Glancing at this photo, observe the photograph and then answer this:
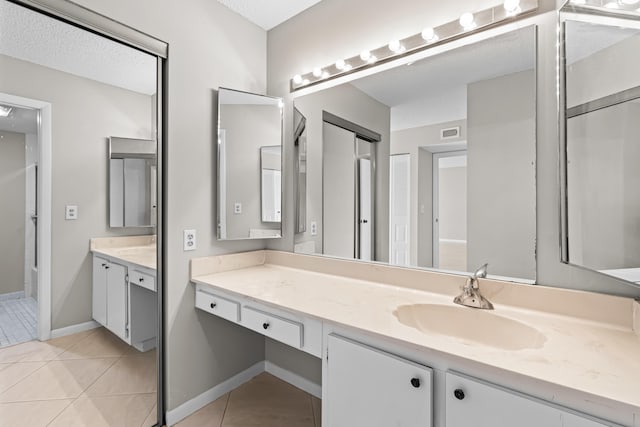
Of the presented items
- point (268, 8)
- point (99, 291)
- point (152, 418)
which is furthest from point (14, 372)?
point (268, 8)

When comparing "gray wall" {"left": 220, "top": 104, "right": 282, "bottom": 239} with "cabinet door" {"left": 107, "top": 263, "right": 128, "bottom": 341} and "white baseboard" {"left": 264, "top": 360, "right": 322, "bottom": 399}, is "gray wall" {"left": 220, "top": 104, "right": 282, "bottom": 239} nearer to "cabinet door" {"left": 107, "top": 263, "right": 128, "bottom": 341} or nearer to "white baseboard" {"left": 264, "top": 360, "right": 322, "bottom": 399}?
"cabinet door" {"left": 107, "top": 263, "right": 128, "bottom": 341}

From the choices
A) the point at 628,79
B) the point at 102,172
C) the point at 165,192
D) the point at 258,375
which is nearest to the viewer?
the point at 628,79

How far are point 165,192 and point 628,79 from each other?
1904 millimetres

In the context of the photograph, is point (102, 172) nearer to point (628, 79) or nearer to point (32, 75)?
point (32, 75)

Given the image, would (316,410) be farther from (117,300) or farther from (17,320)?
(17,320)

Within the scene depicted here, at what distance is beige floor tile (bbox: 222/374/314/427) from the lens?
1.66 metres

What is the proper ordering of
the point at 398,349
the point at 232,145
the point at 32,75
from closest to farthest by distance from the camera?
the point at 398,349
the point at 32,75
the point at 232,145

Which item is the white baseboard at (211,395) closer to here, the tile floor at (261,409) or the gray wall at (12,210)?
the tile floor at (261,409)

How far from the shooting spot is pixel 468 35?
52.8 inches

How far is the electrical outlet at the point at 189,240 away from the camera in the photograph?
67.0 inches

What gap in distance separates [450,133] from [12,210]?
77.5 inches

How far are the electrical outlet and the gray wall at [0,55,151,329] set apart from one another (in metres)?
0.35

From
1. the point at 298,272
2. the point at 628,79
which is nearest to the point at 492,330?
the point at 628,79

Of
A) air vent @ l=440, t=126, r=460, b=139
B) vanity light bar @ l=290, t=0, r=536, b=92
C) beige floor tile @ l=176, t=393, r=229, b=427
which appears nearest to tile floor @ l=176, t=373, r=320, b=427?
beige floor tile @ l=176, t=393, r=229, b=427
